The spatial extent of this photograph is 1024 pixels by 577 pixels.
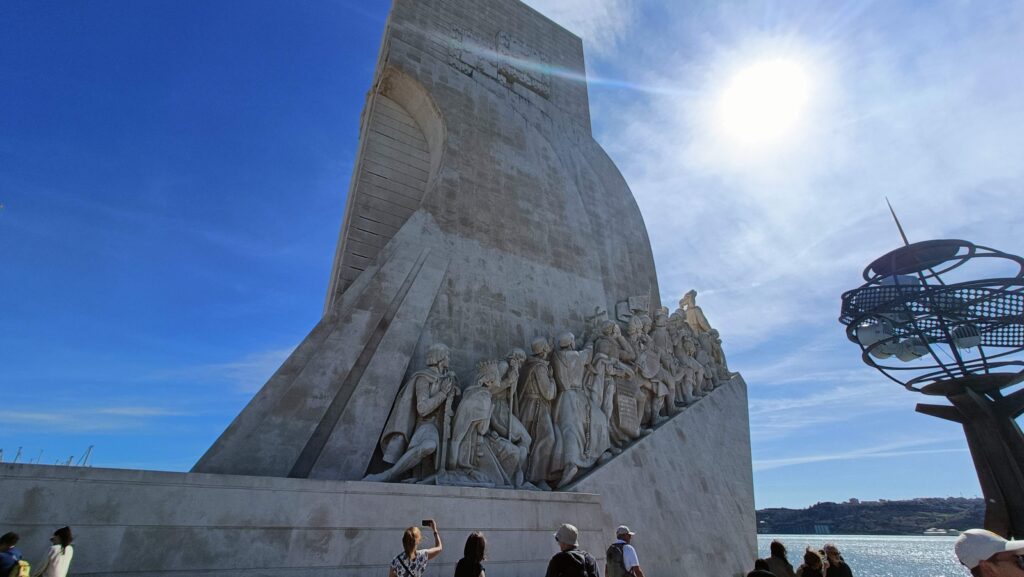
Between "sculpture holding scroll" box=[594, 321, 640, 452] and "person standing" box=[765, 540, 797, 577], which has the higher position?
"sculpture holding scroll" box=[594, 321, 640, 452]

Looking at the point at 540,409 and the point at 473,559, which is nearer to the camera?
the point at 473,559

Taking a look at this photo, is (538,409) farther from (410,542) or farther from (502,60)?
(502,60)

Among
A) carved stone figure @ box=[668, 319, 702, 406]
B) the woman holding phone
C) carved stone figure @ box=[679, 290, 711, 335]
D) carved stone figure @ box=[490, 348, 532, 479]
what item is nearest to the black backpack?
the woman holding phone

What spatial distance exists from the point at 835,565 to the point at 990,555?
2.48 metres

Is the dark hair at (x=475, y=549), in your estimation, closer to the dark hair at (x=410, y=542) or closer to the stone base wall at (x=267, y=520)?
the dark hair at (x=410, y=542)

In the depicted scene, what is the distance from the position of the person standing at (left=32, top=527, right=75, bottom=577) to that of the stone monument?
410 mm

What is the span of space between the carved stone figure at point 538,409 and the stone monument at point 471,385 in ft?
0.09

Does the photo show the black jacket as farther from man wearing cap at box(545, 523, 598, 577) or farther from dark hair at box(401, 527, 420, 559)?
dark hair at box(401, 527, 420, 559)

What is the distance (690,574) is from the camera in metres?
6.41

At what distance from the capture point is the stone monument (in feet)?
12.6

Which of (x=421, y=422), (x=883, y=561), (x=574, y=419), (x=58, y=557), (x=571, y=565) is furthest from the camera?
(x=883, y=561)

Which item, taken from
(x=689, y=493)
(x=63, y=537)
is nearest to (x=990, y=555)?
(x=63, y=537)

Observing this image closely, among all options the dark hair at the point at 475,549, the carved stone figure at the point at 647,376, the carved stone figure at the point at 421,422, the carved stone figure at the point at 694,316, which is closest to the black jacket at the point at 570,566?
the dark hair at the point at 475,549

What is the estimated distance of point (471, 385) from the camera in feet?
19.2
